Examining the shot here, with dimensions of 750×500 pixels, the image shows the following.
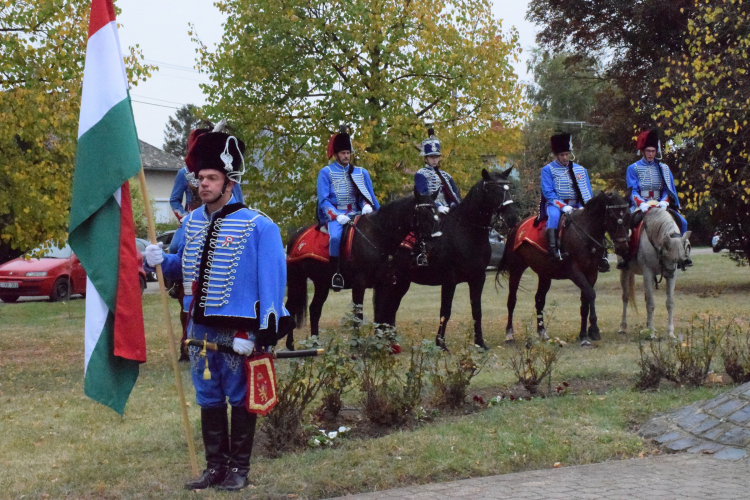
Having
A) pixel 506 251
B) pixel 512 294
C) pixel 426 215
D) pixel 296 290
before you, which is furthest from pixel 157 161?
pixel 426 215

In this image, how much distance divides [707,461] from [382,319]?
243 inches

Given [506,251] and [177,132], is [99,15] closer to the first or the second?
[506,251]

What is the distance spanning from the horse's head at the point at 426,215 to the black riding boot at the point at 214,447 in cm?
575

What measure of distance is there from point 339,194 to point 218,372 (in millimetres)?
6523

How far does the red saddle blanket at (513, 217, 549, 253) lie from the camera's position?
529 inches

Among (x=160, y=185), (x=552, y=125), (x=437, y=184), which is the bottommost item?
(x=437, y=184)

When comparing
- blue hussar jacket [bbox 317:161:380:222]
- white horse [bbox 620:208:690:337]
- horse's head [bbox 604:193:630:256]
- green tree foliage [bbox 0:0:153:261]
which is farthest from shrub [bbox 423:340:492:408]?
green tree foliage [bbox 0:0:153:261]

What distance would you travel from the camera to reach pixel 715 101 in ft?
51.5

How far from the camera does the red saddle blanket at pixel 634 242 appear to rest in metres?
13.6

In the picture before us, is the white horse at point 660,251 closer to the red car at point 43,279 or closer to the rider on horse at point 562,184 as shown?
the rider on horse at point 562,184

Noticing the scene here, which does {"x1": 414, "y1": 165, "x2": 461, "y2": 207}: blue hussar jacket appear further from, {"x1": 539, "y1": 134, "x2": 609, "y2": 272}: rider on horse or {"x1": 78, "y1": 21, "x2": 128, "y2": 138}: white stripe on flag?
{"x1": 78, "y1": 21, "x2": 128, "y2": 138}: white stripe on flag

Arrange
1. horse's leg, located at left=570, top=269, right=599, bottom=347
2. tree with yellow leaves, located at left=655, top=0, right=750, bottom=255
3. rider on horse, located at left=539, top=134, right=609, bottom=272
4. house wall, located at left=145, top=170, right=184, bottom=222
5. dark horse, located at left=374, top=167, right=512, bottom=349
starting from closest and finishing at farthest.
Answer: dark horse, located at left=374, top=167, right=512, bottom=349 < horse's leg, located at left=570, top=269, right=599, bottom=347 < rider on horse, located at left=539, top=134, right=609, bottom=272 < tree with yellow leaves, located at left=655, top=0, right=750, bottom=255 < house wall, located at left=145, top=170, right=184, bottom=222

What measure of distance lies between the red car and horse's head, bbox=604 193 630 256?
50.0ft

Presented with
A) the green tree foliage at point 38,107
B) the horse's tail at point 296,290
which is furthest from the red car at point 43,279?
the horse's tail at point 296,290
